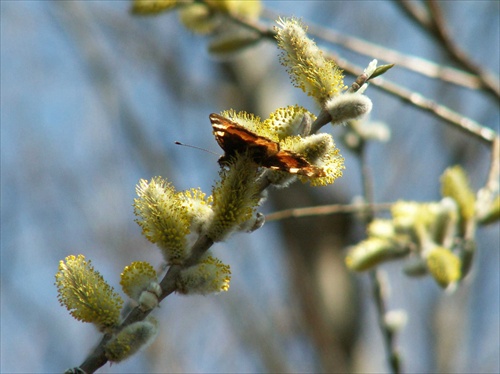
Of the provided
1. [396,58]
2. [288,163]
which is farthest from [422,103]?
[288,163]

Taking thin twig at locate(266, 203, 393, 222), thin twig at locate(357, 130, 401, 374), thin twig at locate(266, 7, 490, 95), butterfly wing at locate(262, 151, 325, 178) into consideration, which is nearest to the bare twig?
thin twig at locate(266, 7, 490, 95)

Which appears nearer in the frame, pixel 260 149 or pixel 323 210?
pixel 260 149

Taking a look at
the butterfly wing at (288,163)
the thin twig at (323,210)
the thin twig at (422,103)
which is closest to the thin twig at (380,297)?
the thin twig at (323,210)

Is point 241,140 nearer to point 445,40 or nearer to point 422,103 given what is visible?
point 422,103

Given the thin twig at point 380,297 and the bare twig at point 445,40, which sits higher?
the bare twig at point 445,40

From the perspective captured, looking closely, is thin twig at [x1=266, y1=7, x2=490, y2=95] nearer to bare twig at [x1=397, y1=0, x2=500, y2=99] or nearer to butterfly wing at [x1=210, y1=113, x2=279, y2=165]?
bare twig at [x1=397, y1=0, x2=500, y2=99]

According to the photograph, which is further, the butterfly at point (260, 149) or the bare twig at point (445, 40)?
the bare twig at point (445, 40)

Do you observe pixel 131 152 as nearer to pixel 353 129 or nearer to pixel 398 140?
pixel 398 140

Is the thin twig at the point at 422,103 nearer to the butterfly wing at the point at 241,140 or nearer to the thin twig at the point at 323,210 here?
the thin twig at the point at 323,210
